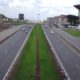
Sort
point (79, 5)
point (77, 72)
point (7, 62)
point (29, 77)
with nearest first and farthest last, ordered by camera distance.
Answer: point (29, 77) → point (77, 72) → point (7, 62) → point (79, 5)

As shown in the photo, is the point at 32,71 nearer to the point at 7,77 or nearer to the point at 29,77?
the point at 29,77

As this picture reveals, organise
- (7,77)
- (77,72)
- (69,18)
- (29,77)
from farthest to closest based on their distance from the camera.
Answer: (69,18), (77,72), (29,77), (7,77)

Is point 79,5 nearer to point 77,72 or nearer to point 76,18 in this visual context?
Answer: point 76,18

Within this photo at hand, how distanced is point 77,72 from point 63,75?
3.06m

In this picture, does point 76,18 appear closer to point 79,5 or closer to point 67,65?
point 79,5

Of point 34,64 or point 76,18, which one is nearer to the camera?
point 34,64

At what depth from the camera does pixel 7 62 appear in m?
33.1

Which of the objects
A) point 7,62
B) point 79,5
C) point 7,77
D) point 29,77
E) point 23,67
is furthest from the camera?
point 79,5

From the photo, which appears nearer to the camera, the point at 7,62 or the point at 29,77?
the point at 29,77

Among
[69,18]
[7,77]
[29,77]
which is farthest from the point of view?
[69,18]

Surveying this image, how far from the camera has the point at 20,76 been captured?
83.7 ft

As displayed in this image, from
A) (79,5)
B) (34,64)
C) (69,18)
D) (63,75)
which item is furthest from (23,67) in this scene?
(69,18)

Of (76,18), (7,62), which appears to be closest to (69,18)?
(76,18)

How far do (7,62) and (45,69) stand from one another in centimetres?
513
